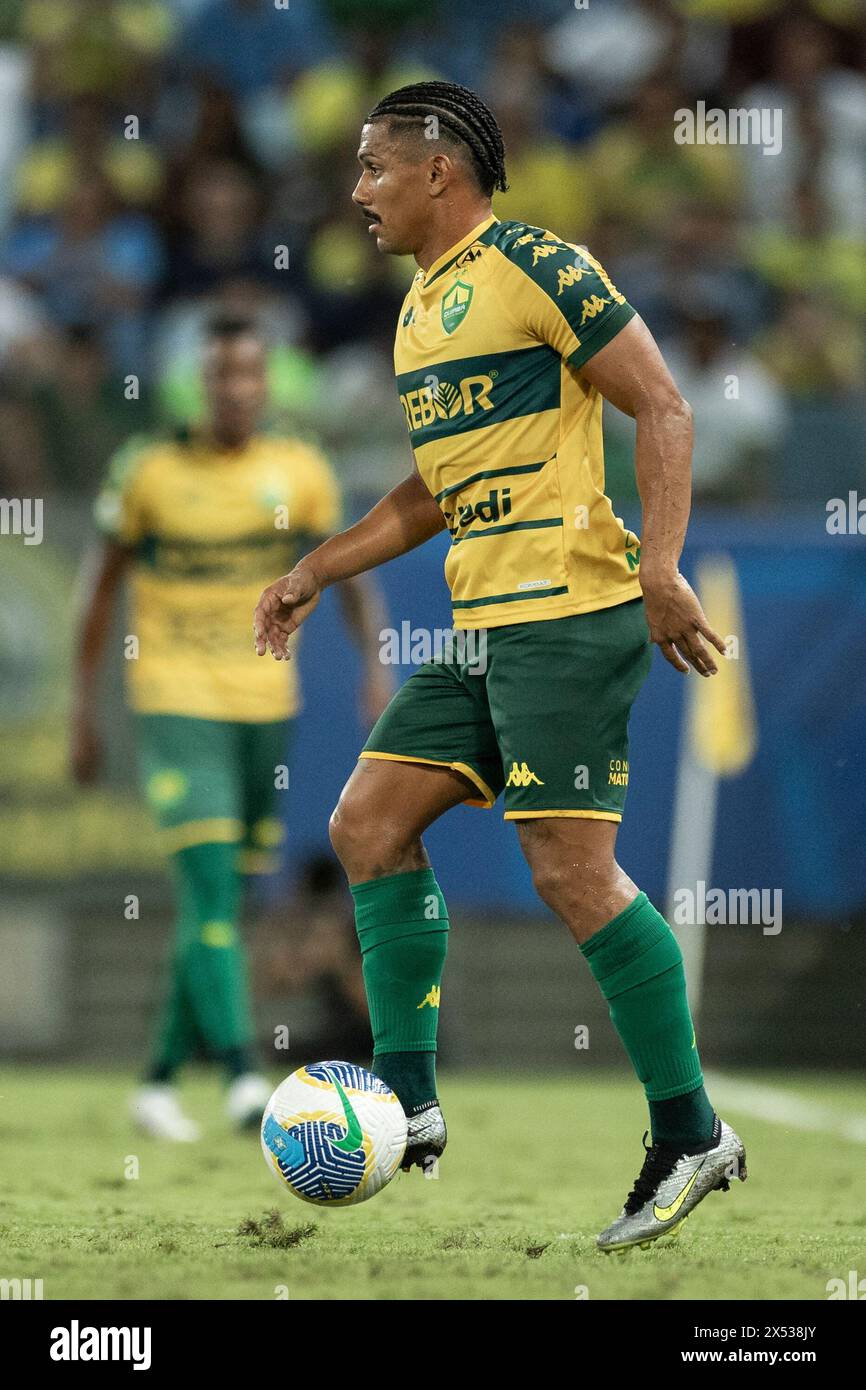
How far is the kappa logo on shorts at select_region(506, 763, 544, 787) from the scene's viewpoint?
4.07 metres

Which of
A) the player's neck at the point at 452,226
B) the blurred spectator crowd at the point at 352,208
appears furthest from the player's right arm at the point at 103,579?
the player's neck at the point at 452,226

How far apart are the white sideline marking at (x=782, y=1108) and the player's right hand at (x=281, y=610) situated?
122 inches

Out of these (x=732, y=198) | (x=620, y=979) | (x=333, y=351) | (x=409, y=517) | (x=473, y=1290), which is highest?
(x=732, y=198)

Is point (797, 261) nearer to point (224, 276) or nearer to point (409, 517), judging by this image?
point (224, 276)

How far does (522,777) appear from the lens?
161 inches

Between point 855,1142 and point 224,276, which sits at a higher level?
point 224,276

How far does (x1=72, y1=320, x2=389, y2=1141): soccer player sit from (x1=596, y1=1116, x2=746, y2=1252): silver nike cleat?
2.68 metres

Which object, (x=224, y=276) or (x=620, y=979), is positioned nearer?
(x=620, y=979)

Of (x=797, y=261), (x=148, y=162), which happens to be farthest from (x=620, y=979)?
(x=148, y=162)

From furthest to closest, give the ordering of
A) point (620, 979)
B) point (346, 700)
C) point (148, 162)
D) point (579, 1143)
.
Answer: point (148, 162) < point (346, 700) < point (579, 1143) < point (620, 979)

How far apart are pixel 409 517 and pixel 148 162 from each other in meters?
8.03

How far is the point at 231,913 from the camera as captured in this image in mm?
6656
